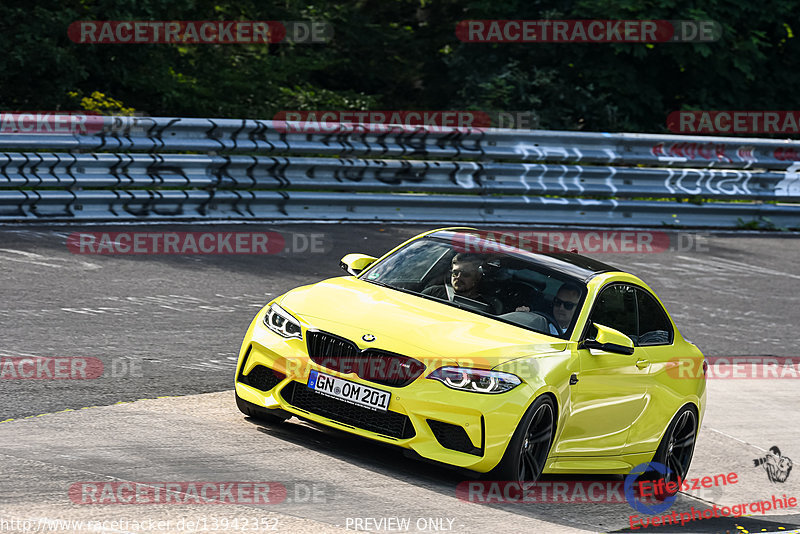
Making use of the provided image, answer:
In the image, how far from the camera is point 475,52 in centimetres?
2647

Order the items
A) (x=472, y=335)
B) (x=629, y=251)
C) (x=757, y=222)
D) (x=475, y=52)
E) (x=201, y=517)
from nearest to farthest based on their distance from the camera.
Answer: (x=201, y=517), (x=472, y=335), (x=629, y=251), (x=757, y=222), (x=475, y=52)

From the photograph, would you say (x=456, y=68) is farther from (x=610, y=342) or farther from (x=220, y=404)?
(x=610, y=342)

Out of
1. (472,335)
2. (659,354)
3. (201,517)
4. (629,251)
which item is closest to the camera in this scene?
(201,517)

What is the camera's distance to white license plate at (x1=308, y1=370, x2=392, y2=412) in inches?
281

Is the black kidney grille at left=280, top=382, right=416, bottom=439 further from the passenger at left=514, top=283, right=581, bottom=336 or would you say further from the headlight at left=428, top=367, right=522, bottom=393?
the passenger at left=514, top=283, right=581, bottom=336

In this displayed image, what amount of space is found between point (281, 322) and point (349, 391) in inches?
32.0

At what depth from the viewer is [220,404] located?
846cm

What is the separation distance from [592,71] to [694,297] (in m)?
12.0

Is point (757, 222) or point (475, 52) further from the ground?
point (475, 52)

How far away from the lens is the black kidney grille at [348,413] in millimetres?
7121

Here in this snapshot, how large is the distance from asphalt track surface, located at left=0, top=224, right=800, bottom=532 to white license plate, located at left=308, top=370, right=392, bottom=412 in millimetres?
365

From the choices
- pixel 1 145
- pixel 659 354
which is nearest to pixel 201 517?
pixel 659 354

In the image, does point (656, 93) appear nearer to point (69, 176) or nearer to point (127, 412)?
point (69, 176)

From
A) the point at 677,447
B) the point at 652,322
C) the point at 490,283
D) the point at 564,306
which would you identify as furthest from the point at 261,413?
the point at 677,447
